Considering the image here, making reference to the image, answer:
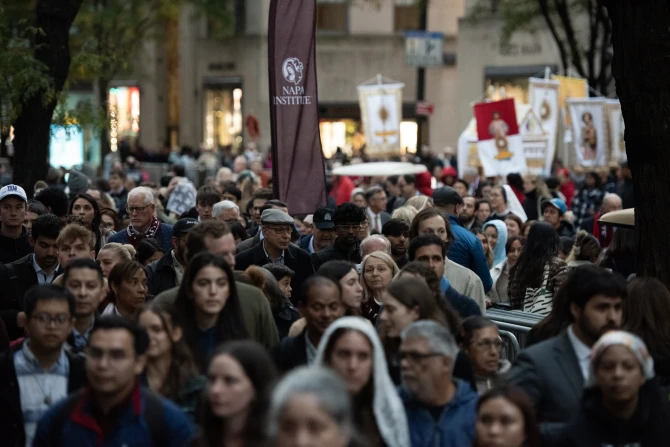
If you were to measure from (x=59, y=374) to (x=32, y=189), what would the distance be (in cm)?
930

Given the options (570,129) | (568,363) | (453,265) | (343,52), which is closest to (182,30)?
(343,52)

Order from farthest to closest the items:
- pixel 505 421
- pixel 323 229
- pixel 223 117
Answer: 1. pixel 223 117
2. pixel 323 229
3. pixel 505 421

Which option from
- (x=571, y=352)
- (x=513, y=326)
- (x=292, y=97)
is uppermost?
(x=292, y=97)

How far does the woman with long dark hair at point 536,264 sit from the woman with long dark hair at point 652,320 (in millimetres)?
3534

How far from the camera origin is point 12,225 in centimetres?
1113

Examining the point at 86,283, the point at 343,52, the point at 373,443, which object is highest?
the point at 343,52

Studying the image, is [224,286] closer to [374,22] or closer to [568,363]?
[568,363]

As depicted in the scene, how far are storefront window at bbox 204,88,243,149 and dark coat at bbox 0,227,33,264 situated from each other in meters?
38.1

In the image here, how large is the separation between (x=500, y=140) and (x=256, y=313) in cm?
1448

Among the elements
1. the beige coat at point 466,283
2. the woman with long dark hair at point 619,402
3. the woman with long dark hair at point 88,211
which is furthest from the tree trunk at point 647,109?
the woman with long dark hair at point 88,211

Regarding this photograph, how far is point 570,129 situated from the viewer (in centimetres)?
2411

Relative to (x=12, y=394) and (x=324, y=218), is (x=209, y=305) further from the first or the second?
(x=324, y=218)

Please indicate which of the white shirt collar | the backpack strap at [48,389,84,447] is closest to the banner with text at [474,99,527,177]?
the white shirt collar

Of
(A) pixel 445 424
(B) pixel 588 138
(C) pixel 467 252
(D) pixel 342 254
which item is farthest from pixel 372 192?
(A) pixel 445 424
